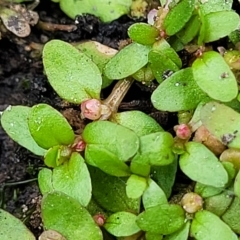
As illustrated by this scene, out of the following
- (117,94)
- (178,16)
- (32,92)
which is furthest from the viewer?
(32,92)

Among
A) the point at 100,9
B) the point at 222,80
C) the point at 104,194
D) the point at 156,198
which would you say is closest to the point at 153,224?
the point at 156,198

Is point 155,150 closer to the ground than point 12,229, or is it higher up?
higher up

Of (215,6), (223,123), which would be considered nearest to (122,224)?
(223,123)

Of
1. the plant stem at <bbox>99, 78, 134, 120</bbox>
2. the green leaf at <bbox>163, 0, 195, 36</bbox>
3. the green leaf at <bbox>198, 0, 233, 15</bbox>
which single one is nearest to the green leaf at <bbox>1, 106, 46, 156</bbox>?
the plant stem at <bbox>99, 78, 134, 120</bbox>

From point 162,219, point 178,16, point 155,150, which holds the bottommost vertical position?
point 162,219

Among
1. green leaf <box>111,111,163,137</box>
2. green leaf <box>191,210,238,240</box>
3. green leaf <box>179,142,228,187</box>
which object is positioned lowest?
green leaf <box>191,210,238,240</box>

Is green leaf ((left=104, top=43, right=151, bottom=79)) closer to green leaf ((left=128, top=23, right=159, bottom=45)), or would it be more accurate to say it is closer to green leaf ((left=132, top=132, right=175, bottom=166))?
green leaf ((left=128, top=23, right=159, bottom=45))

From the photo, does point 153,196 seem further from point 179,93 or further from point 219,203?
point 179,93

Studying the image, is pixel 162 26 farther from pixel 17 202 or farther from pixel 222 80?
pixel 17 202
